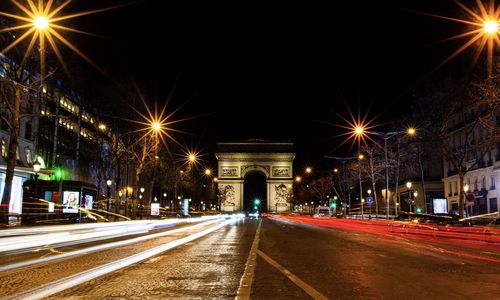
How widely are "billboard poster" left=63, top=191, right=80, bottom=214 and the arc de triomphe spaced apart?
85.7 metres

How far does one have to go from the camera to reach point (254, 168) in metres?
122

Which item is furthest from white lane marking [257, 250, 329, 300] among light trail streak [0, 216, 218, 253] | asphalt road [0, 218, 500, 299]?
light trail streak [0, 216, 218, 253]

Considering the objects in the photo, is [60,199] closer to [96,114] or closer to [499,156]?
[96,114]

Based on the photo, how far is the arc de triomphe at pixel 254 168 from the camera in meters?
119

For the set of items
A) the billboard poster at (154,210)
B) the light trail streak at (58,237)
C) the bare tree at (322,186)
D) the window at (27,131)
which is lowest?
the light trail streak at (58,237)

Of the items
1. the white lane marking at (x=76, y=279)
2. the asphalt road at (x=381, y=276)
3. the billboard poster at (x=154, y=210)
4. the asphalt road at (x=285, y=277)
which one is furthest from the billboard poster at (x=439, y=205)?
the white lane marking at (x=76, y=279)

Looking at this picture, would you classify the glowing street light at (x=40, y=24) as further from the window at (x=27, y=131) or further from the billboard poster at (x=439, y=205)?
the billboard poster at (x=439, y=205)

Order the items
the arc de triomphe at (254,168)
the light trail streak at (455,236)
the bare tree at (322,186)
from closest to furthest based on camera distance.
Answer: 1. the light trail streak at (455,236)
2. the bare tree at (322,186)
3. the arc de triomphe at (254,168)

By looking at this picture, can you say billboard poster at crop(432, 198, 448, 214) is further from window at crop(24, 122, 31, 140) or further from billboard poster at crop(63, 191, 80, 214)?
window at crop(24, 122, 31, 140)

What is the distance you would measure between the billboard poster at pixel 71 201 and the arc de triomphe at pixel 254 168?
281 feet

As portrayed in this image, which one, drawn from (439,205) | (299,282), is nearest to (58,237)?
(299,282)

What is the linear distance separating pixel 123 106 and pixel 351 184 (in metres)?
50.2

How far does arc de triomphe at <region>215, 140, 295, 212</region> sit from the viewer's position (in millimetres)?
119188

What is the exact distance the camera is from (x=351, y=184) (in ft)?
278
